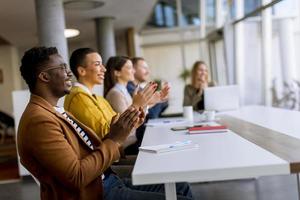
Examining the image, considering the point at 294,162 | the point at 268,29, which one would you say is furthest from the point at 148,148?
the point at 268,29

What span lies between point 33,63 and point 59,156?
0.41 meters

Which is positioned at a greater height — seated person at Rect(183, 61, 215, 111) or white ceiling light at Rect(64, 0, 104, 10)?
white ceiling light at Rect(64, 0, 104, 10)

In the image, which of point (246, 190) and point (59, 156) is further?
point (246, 190)

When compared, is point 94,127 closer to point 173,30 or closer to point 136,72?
point 136,72

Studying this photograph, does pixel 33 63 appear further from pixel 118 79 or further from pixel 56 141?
pixel 118 79

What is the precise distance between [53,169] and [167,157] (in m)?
0.44

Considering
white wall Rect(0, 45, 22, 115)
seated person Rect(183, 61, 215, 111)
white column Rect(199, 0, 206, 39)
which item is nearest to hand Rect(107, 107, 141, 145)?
seated person Rect(183, 61, 215, 111)

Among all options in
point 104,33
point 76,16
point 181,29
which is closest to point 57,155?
point 76,16

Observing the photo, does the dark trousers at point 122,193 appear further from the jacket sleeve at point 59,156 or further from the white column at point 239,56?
the white column at point 239,56

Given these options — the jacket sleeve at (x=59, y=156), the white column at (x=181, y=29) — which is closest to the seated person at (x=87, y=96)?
the jacket sleeve at (x=59, y=156)

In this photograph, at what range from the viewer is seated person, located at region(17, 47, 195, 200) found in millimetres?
1365

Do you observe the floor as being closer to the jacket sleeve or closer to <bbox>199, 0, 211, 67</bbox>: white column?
the jacket sleeve

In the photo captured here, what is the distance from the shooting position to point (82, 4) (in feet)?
21.0

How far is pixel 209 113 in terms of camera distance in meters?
3.03
